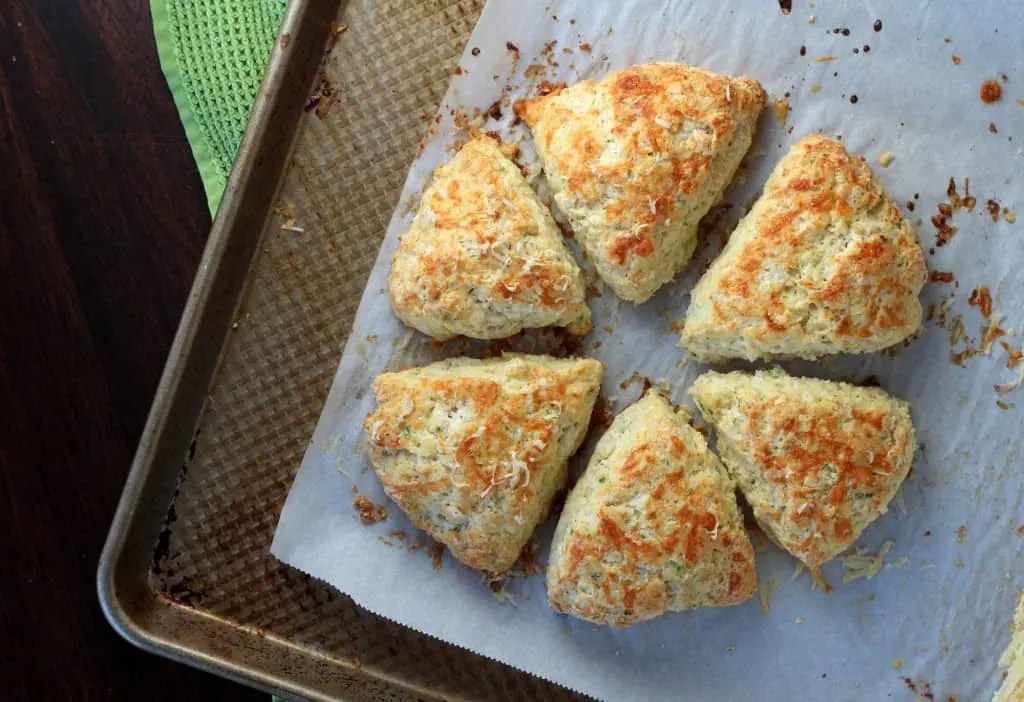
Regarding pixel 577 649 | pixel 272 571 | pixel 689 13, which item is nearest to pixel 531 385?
pixel 577 649

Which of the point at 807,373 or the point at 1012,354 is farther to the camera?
the point at 807,373

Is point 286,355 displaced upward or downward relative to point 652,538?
upward

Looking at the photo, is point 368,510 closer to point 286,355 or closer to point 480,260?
point 286,355

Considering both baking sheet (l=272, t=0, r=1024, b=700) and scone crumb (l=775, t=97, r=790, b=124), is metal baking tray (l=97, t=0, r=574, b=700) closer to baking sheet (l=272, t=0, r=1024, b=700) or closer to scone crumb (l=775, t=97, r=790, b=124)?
baking sheet (l=272, t=0, r=1024, b=700)

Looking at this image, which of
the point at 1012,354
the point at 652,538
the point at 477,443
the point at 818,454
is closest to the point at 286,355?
the point at 477,443

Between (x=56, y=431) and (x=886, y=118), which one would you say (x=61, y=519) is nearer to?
(x=56, y=431)

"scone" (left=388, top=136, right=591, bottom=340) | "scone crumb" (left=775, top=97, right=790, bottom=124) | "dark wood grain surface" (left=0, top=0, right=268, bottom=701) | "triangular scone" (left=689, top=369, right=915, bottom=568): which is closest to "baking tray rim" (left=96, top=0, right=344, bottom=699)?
"dark wood grain surface" (left=0, top=0, right=268, bottom=701)
